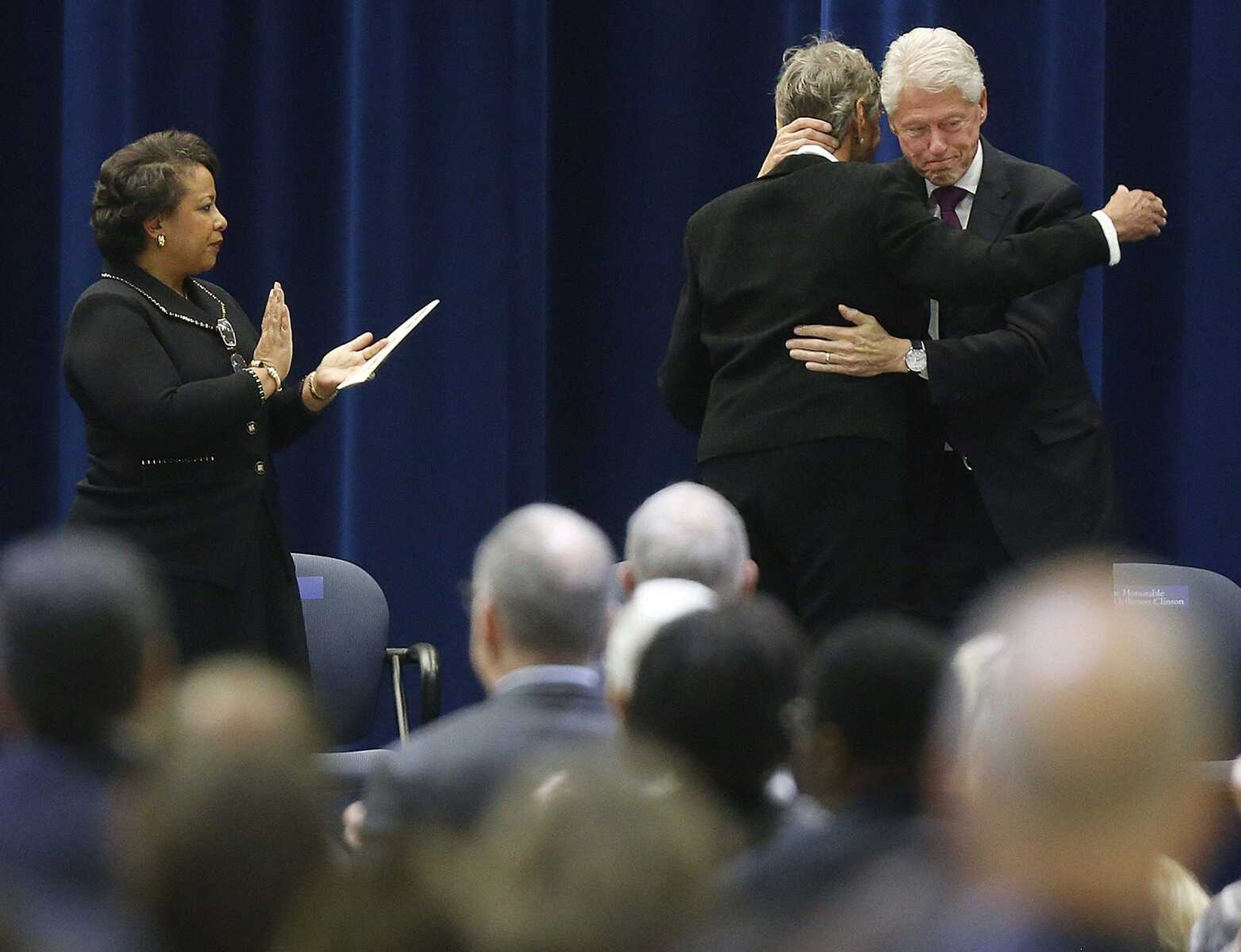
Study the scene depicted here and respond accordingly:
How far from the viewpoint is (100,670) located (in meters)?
1.82

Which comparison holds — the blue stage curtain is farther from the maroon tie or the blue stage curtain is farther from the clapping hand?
the clapping hand

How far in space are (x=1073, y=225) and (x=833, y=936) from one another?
224 centimetres

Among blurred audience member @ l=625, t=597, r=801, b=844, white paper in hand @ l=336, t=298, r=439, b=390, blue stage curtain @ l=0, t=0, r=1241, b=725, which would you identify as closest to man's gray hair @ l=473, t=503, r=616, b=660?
blurred audience member @ l=625, t=597, r=801, b=844

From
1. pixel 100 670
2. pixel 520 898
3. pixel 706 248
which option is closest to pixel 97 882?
pixel 100 670

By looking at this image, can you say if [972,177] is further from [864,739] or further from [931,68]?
[864,739]

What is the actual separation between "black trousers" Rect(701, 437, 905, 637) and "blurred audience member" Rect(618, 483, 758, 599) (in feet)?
2.32

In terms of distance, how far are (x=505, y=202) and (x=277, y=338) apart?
1388 mm

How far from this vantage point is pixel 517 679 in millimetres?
2113

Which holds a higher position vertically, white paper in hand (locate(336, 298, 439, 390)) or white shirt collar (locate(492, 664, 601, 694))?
white paper in hand (locate(336, 298, 439, 390))

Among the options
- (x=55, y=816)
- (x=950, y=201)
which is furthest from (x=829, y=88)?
(x=55, y=816)

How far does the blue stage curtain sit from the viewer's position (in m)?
4.93

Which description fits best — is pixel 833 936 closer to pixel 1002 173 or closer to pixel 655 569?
pixel 655 569

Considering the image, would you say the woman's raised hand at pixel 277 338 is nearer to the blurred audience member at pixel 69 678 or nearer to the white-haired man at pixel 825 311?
the white-haired man at pixel 825 311

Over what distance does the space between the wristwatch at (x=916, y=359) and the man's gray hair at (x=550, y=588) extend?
4.20 ft
